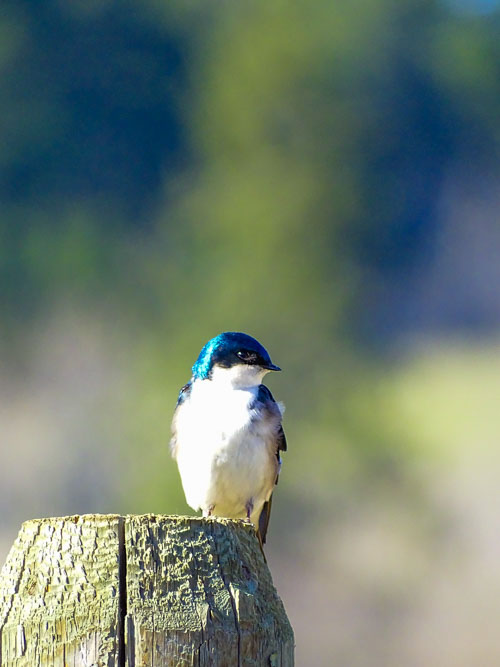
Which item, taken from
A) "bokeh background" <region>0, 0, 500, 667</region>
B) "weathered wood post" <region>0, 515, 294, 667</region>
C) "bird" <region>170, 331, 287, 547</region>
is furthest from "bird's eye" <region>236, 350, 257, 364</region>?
"bokeh background" <region>0, 0, 500, 667</region>

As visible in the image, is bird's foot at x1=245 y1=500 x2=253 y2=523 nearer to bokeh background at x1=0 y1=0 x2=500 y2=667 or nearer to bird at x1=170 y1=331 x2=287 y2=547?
bird at x1=170 y1=331 x2=287 y2=547

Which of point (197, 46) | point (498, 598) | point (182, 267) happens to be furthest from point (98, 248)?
point (498, 598)

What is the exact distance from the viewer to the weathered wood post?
1461mm

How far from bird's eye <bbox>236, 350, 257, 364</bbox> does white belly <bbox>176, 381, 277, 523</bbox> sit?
0.28ft

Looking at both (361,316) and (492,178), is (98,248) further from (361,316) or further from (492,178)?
(492,178)

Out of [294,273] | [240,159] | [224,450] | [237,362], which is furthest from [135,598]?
[240,159]

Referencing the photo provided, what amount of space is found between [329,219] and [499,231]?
198 cm

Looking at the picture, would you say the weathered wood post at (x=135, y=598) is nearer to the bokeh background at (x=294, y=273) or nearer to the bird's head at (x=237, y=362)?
the bird's head at (x=237, y=362)

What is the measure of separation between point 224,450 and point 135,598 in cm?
189

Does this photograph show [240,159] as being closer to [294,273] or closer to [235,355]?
[294,273]

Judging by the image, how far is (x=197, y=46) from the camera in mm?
14273

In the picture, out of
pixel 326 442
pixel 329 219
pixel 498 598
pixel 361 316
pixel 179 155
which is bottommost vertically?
pixel 498 598

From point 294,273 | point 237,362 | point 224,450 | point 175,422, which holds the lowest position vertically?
point 224,450

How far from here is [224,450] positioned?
337cm
